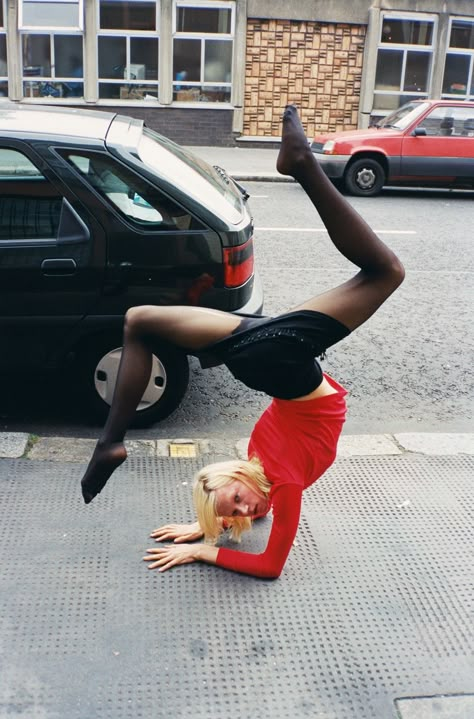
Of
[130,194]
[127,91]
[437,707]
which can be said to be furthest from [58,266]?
[127,91]

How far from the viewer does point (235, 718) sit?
9.12ft

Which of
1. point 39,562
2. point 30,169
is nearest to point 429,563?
point 39,562

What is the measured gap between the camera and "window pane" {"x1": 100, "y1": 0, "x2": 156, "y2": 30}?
21047 millimetres

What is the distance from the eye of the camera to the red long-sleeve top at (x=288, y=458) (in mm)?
3385

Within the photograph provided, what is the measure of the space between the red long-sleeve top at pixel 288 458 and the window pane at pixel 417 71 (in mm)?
20953

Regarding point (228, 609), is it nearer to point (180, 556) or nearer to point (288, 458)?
point (180, 556)

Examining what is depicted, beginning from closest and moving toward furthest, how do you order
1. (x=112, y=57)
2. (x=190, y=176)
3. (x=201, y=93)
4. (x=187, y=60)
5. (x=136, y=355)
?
(x=136, y=355) < (x=190, y=176) < (x=112, y=57) < (x=187, y=60) < (x=201, y=93)

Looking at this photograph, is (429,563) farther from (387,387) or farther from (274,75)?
(274,75)

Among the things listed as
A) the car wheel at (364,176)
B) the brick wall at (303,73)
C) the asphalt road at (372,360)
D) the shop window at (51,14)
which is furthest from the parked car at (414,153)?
the shop window at (51,14)

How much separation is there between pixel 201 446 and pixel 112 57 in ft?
61.4

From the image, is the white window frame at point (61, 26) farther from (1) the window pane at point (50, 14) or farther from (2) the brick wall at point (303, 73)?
(2) the brick wall at point (303, 73)

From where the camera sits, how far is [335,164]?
15.0 m

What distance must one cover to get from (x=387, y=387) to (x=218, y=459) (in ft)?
6.49

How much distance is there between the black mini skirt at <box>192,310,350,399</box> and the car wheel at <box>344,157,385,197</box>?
40.1 ft
